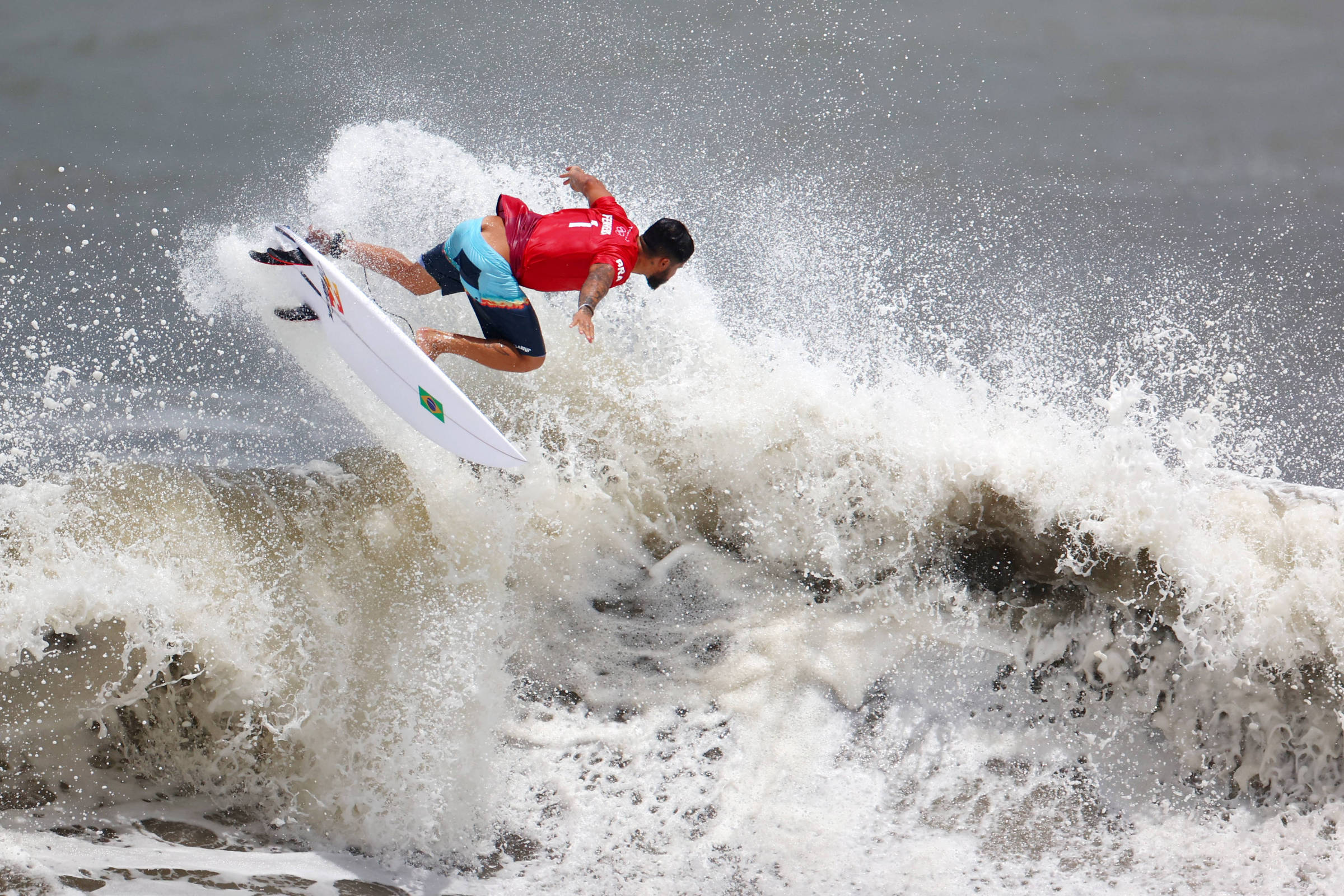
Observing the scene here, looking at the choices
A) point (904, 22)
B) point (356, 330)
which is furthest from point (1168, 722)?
point (904, 22)

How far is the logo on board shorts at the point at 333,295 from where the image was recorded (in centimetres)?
358

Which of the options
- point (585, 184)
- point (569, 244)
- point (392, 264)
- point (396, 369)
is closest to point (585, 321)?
point (569, 244)

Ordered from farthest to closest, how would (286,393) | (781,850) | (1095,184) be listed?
(1095,184) → (286,393) → (781,850)

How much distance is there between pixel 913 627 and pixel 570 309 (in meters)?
2.35

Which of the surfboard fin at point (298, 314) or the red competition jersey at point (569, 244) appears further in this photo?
the surfboard fin at point (298, 314)

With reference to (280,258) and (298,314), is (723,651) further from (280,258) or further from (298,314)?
(280,258)

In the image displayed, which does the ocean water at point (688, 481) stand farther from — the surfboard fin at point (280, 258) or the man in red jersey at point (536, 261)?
the man in red jersey at point (536, 261)

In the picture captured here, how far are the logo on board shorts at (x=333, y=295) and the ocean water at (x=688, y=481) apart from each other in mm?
487

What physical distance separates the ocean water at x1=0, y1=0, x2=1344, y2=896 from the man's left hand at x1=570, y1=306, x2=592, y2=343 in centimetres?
107

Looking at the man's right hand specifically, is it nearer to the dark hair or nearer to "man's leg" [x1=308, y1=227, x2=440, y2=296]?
the dark hair

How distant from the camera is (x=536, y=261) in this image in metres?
3.44

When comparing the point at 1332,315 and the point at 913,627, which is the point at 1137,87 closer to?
the point at 1332,315

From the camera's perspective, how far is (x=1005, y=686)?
3699 millimetres

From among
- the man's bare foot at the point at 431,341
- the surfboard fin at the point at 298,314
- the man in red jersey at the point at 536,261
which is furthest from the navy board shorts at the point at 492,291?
the surfboard fin at the point at 298,314
